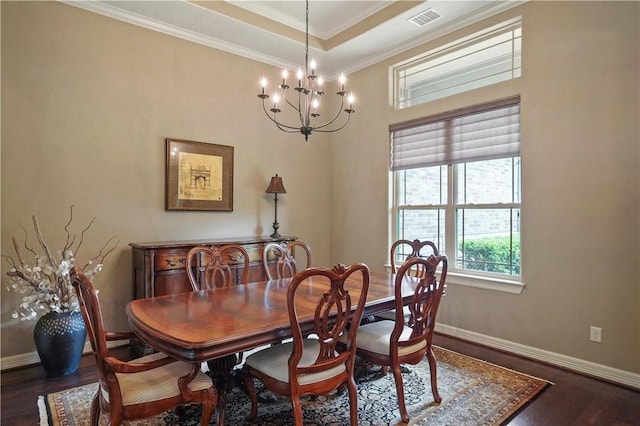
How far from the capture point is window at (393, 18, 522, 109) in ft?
11.6

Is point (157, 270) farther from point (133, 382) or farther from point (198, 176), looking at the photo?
point (133, 382)

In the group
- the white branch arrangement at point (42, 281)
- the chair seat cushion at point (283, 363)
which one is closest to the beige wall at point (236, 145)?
the white branch arrangement at point (42, 281)

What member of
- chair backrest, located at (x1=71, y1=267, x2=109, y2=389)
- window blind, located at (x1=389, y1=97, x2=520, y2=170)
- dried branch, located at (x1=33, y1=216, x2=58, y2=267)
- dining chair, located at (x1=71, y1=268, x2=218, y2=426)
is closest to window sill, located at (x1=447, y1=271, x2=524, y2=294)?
window blind, located at (x1=389, y1=97, x2=520, y2=170)

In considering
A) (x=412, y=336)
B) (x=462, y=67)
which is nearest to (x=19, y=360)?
(x=412, y=336)

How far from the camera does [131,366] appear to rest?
168 cm

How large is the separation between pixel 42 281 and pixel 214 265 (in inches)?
52.7

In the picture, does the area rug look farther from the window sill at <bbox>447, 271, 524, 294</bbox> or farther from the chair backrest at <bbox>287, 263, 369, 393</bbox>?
the window sill at <bbox>447, 271, 524, 294</bbox>

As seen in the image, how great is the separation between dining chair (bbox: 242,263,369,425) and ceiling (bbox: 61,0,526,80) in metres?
2.89

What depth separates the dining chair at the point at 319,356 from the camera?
1819 mm

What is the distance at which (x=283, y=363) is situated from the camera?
201cm

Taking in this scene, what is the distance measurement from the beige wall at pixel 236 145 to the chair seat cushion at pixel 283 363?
210cm

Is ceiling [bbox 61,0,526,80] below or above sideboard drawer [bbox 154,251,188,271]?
above

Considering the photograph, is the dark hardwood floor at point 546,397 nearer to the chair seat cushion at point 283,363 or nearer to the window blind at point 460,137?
the chair seat cushion at point 283,363

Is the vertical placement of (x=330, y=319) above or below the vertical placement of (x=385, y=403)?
above
